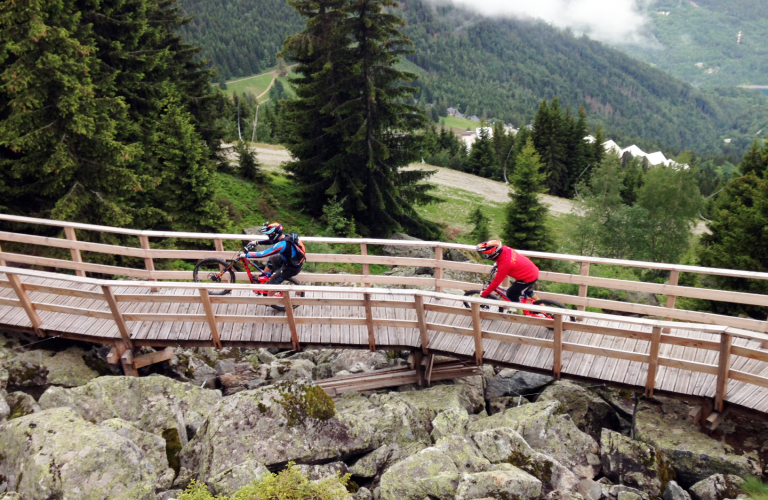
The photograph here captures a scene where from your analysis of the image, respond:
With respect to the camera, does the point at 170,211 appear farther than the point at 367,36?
No

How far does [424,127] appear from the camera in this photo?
2497 cm

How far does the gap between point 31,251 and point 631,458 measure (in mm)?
18129

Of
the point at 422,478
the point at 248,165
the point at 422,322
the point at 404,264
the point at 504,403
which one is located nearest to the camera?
the point at 422,478

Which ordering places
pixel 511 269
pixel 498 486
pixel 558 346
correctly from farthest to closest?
pixel 511 269 < pixel 558 346 < pixel 498 486

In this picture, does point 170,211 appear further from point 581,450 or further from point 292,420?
point 581,450

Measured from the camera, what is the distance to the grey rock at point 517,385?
10103mm

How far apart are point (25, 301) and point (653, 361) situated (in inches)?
455

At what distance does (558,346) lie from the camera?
27.9 feet

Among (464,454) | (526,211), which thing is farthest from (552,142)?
(464,454)

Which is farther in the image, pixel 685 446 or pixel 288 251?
pixel 288 251

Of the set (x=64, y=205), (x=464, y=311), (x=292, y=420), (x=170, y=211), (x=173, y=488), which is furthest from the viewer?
(x=170, y=211)

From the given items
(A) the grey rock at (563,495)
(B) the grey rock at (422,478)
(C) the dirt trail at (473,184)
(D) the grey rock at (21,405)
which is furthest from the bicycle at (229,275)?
(C) the dirt trail at (473,184)

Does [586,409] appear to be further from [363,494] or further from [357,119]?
[357,119]

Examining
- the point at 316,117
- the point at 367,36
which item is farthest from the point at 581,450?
the point at 316,117
